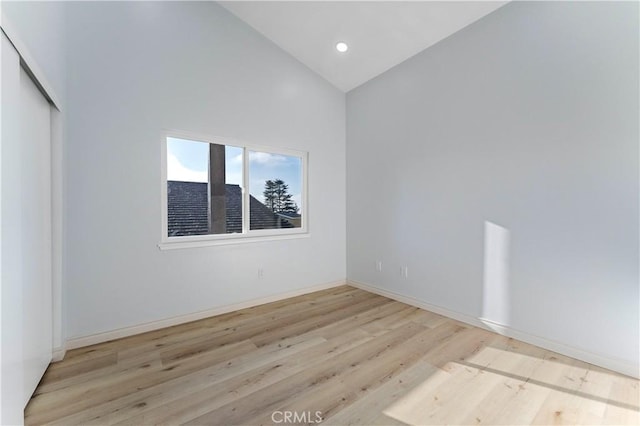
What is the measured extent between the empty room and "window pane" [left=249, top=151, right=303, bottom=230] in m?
0.03

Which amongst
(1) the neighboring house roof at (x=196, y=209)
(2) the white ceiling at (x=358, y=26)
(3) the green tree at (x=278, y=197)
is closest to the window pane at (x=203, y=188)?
(1) the neighboring house roof at (x=196, y=209)

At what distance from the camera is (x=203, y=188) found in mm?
3064

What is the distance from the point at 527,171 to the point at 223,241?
313 centimetres

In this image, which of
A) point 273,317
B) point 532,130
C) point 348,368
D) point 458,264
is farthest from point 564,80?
point 273,317

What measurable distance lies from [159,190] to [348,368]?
7.83ft

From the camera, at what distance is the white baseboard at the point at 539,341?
1964mm

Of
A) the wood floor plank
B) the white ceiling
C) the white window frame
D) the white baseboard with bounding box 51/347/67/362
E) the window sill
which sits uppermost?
the white ceiling

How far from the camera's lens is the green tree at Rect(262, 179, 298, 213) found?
364cm

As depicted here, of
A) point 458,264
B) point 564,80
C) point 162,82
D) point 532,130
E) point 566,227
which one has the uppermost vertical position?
point 162,82

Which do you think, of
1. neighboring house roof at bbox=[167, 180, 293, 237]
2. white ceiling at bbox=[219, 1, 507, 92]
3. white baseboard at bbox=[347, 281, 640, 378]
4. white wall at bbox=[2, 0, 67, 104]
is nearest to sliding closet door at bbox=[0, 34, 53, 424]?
white wall at bbox=[2, 0, 67, 104]

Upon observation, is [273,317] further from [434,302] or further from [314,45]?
[314,45]

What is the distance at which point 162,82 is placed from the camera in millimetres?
2715

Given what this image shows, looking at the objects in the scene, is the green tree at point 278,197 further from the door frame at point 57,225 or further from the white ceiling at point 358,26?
the door frame at point 57,225

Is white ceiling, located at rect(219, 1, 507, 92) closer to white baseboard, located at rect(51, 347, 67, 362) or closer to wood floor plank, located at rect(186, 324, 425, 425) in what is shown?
wood floor plank, located at rect(186, 324, 425, 425)
